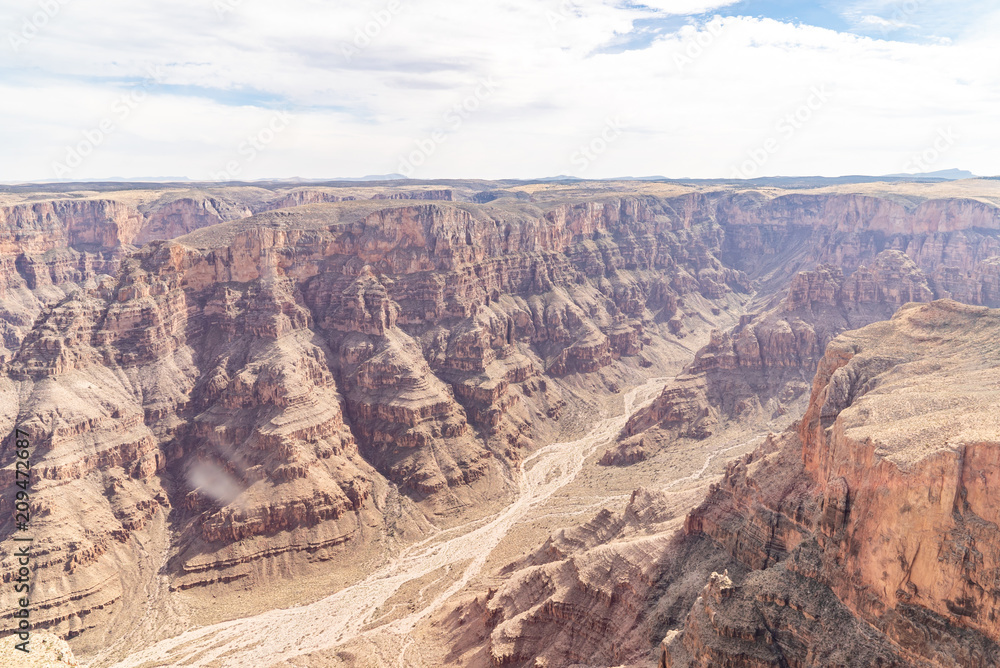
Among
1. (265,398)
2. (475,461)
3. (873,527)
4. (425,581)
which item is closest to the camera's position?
(873,527)

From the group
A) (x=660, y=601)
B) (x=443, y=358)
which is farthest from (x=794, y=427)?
(x=443, y=358)

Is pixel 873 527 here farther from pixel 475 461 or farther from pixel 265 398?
pixel 265 398

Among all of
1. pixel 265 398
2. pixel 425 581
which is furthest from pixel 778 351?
pixel 265 398

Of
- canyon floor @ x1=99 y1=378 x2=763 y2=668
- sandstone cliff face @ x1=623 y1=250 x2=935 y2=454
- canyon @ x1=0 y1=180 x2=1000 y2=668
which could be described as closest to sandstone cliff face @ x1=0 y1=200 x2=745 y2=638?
canyon @ x1=0 y1=180 x2=1000 y2=668

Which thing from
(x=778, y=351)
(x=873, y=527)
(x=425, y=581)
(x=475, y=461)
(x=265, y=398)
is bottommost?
(x=425, y=581)

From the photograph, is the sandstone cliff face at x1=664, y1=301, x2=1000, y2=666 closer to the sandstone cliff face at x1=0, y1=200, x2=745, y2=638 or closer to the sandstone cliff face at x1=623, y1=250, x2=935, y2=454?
the sandstone cliff face at x1=0, y1=200, x2=745, y2=638

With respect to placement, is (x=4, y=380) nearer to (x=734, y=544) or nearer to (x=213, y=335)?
(x=213, y=335)

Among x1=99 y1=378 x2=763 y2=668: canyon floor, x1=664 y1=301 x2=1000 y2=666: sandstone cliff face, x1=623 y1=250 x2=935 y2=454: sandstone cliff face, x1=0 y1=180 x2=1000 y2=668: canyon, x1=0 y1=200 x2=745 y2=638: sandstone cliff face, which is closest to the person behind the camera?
x1=664 y1=301 x2=1000 y2=666: sandstone cliff face
